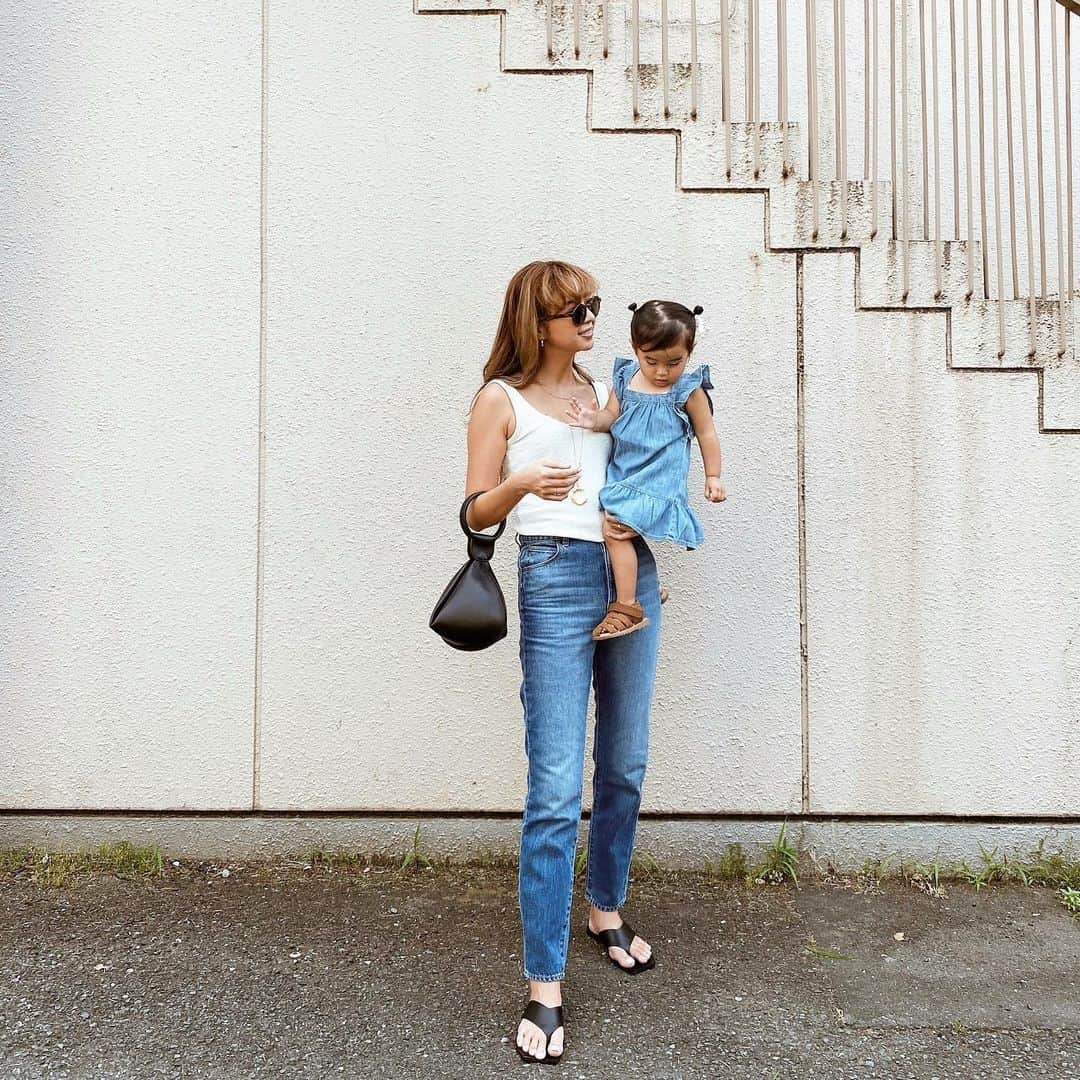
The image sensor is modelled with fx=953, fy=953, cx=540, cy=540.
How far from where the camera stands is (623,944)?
9.43 feet

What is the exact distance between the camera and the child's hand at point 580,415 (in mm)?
2615

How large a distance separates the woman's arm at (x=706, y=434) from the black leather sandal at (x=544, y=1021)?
1.45 metres

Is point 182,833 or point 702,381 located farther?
point 182,833

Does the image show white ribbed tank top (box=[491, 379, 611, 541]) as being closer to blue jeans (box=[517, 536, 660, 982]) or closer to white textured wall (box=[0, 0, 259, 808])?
blue jeans (box=[517, 536, 660, 982])

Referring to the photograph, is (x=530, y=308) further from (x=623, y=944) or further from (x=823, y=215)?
(x=623, y=944)

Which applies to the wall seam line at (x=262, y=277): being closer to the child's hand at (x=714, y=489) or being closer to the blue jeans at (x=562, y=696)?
the blue jeans at (x=562, y=696)

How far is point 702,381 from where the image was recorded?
2801 mm

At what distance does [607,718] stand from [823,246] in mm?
1922

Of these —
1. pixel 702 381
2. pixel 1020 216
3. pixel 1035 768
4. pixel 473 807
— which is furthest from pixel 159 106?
pixel 1035 768

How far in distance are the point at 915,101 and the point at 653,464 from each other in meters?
2.19

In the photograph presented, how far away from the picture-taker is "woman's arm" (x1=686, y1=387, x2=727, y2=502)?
278 cm

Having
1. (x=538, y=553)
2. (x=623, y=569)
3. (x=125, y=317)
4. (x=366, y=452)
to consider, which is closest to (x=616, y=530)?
(x=623, y=569)

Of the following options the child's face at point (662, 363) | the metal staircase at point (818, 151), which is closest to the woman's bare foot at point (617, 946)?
the child's face at point (662, 363)

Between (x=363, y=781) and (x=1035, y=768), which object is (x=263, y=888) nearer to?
(x=363, y=781)
